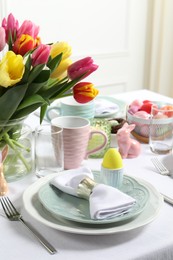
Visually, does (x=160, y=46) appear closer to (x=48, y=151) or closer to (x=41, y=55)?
(x=48, y=151)

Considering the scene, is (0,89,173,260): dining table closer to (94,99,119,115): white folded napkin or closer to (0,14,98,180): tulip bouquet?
(0,14,98,180): tulip bouquet

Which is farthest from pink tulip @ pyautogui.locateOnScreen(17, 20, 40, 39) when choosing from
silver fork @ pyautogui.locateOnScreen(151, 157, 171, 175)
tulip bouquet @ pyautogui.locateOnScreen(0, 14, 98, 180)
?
silver fork @ pyautogui.locateOnScreen(151, 157, 171, 175)

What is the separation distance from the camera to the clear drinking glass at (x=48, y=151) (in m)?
1.17

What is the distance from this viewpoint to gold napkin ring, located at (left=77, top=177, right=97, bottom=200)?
103 cm

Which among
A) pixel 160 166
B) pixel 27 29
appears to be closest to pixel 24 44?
pixel 27 29

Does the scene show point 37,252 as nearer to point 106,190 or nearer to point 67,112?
point 106,190

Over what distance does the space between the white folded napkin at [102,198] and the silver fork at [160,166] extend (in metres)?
0.25

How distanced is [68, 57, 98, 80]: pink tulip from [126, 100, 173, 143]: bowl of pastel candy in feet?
1.46

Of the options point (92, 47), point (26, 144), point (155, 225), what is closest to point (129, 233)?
point (155, 225)

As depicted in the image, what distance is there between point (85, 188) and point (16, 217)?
160 mm

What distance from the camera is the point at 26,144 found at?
47.1 inches

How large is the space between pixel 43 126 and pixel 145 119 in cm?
36

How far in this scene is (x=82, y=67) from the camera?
3.43 ft

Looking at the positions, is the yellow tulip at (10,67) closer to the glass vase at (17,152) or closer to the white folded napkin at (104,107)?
the glass vase at (17,152)
